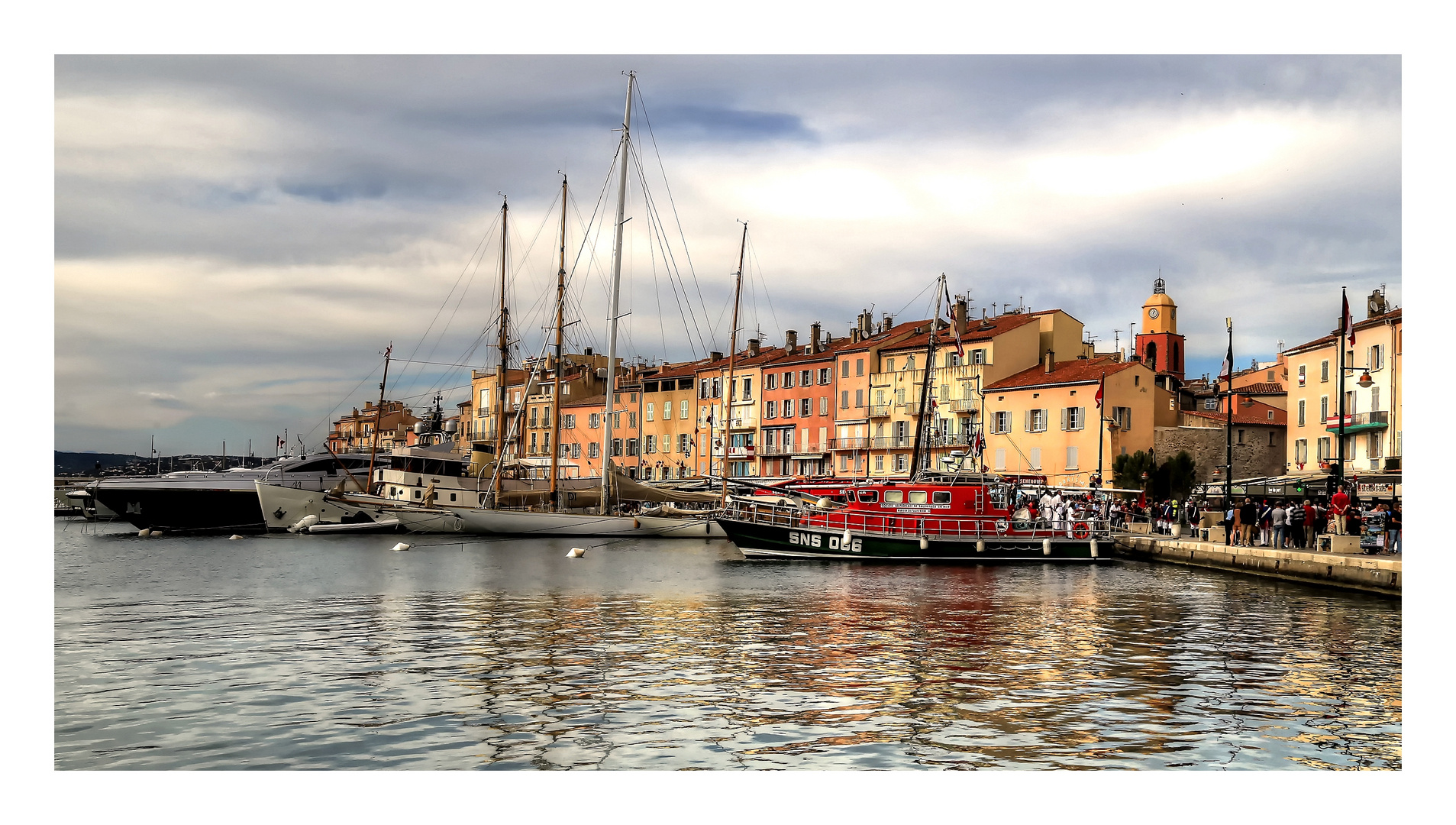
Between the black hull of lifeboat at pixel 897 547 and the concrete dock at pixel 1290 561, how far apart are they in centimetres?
258

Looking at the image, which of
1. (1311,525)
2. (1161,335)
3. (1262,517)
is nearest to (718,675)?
(1311,525)

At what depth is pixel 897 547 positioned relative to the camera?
39250mm

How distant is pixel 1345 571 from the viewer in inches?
1056

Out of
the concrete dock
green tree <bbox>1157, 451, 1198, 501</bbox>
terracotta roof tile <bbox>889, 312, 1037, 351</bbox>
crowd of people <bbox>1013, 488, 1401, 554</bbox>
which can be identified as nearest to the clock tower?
terracotta roof tile <bbox>889, 312, 1037, 351</bbox>

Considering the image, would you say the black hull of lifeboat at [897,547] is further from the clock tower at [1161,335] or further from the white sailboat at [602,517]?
the clock tower at [1161,335]

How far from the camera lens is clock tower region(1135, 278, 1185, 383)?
332ft

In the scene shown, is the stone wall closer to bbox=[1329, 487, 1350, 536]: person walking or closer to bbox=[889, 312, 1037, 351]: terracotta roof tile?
bbox=[889, 312, 1037, 351]: terracotta roof tile

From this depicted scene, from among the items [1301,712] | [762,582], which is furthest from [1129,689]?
[762,582]

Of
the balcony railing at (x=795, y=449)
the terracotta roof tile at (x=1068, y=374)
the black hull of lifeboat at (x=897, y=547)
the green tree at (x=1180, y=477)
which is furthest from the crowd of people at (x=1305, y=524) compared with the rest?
the balcony railing at (x=795, y=449)

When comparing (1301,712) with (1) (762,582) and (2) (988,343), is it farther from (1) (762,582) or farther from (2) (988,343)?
(2) (988,343)

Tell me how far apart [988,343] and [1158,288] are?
41.1m

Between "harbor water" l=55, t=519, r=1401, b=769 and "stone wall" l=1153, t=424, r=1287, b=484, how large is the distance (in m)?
36.8

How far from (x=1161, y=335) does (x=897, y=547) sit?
70849mm

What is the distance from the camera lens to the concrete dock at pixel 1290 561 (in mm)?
25500
